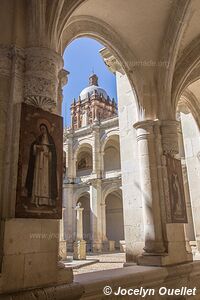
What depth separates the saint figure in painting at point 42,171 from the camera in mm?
3027

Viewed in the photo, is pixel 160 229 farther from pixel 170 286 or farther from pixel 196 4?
pixel 196 4

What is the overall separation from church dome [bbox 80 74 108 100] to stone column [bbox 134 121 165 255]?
31565 millimetres

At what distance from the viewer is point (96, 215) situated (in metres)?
21.8

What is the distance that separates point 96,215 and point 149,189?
1718cm

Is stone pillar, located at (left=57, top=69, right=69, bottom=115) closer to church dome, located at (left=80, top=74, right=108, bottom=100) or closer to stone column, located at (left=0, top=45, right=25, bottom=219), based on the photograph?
stone column, located at (left=0, top=45, right=25, bottom=219)

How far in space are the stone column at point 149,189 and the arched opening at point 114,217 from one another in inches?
759

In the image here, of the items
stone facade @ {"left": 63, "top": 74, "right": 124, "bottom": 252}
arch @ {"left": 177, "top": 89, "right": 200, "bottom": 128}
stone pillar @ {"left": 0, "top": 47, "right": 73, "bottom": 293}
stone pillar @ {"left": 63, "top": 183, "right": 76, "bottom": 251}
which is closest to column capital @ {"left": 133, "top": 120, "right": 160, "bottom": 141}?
stone pillar @ {"left": 0, "top": 47, "right": 73, "bottom": 293}

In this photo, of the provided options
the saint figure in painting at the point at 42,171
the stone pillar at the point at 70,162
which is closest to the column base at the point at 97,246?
the stone pillar at the point at 70,162

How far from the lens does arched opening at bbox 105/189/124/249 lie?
24797mm

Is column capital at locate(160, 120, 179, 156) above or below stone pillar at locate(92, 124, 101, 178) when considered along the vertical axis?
below

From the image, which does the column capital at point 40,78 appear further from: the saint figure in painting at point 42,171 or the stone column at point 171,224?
the stone column at point 171,224

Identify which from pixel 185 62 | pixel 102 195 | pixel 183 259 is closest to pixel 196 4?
pixel 185 62

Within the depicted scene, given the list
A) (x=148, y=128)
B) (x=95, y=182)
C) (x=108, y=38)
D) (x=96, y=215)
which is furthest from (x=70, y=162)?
(x=148, y=128)

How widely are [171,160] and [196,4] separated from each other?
3015 mm
